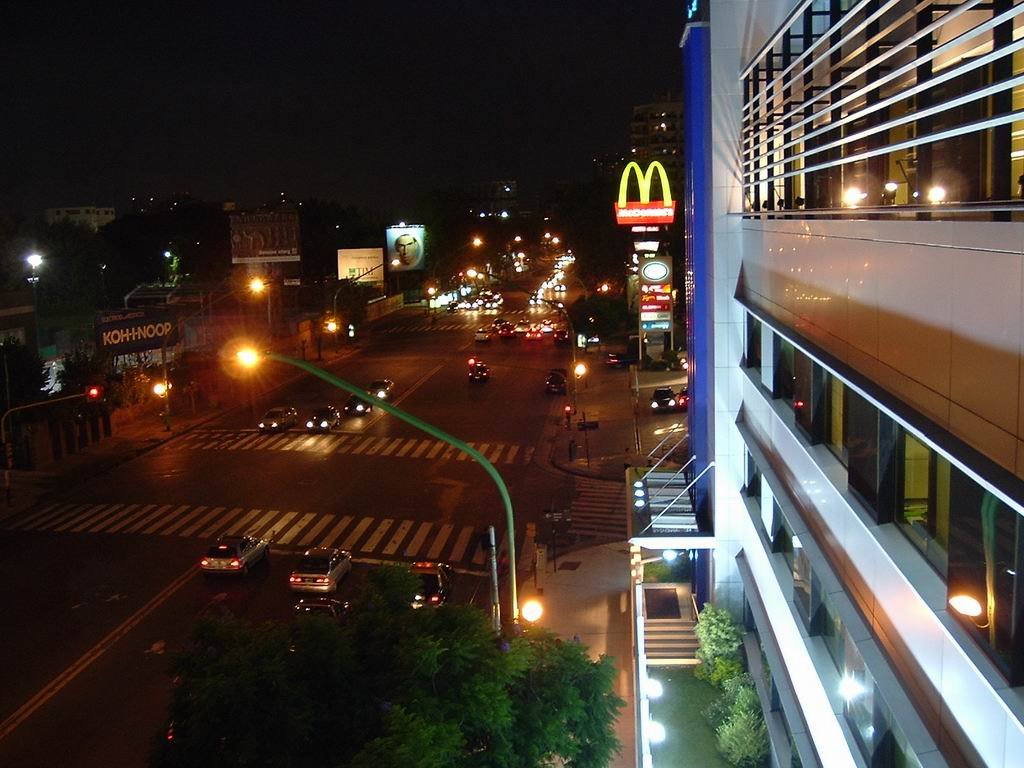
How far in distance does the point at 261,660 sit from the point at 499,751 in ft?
9.39

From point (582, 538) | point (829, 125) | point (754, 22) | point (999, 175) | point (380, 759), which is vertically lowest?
point (582, 538)

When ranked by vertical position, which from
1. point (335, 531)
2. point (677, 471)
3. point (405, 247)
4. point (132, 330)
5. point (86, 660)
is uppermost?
point (405, 247)

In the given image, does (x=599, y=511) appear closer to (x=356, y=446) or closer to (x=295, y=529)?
(x=295, y=529)

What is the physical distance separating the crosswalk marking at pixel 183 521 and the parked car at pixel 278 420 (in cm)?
1383

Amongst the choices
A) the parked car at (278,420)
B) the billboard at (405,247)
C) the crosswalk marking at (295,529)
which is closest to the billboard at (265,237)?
the parked car at (278,420)

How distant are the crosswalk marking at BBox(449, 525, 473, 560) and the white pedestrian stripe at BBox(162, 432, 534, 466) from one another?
941 centimetres

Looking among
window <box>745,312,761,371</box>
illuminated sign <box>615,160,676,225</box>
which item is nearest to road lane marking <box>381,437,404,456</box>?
illuminated sign <box>615,160,676,225</box>

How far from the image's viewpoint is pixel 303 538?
32.4m

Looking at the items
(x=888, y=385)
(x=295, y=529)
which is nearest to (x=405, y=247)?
(x=295, y=529)

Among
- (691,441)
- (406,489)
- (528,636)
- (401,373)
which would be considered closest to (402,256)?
(401,373)

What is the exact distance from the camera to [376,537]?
32438 millimetres

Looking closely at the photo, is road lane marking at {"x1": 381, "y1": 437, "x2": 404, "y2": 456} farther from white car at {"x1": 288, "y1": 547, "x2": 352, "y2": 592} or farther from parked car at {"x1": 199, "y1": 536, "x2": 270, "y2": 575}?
white car at {"x1": 288, "y1": 547, "x2": 352, "y2": 592}

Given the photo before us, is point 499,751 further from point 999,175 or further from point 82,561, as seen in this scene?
point 82,561

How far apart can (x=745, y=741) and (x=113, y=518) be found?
26259 mm
